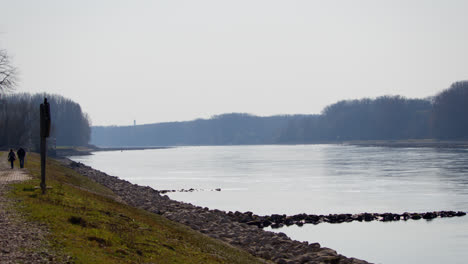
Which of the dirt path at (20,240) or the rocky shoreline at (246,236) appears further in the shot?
the rocky shoreline at (246,236)

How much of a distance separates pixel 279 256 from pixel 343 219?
1189 centimetres

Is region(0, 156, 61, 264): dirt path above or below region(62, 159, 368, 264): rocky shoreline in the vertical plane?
above

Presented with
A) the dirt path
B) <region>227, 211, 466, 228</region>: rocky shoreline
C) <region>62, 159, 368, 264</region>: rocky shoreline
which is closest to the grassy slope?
the dirt path

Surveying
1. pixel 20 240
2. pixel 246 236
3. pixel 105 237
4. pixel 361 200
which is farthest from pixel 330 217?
pixel 20 240

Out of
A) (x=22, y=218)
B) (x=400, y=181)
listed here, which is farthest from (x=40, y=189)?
(x=400, y=181)

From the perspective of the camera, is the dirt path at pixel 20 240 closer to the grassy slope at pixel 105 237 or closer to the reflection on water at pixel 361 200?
the grassy slope at pixel 105 237

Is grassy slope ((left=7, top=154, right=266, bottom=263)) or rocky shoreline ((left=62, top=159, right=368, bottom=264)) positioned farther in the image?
rocky shoreline ((left=62, top=159, right=368, bottom=264))

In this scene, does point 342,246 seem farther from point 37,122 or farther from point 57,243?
point 37,122

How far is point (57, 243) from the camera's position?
11727 millimetres

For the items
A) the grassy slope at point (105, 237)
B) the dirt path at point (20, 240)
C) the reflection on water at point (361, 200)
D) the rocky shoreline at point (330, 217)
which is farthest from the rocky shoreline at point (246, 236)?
the dirt path at point (20, 240)

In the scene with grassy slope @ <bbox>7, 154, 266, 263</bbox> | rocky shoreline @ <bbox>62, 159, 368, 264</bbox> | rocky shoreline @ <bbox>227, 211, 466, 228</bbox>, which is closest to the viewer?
grassy slope @ <bbox>7, 154, 266, 263</bbox>

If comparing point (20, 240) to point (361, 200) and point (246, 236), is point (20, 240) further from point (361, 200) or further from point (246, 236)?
point (361, 200)

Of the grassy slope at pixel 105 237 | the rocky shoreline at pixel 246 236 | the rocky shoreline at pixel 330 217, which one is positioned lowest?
the rocky shoreline at pixel 330 217

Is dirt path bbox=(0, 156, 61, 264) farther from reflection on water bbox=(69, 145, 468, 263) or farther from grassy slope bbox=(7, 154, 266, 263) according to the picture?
reflection on water bbox=(69, 145, 468, 263)
